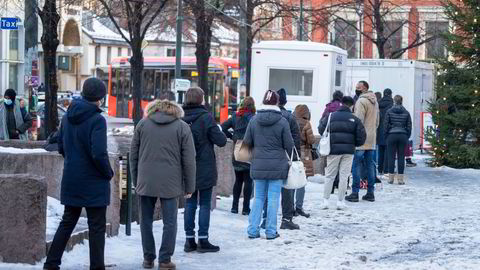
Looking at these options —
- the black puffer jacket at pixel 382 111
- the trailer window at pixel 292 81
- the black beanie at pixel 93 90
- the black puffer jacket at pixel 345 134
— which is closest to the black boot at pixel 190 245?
the black beanie at pixel 93 90

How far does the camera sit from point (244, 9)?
33.5 m

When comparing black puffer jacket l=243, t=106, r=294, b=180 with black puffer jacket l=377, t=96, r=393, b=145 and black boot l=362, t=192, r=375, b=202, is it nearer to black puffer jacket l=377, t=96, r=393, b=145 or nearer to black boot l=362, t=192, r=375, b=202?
black boot l=362, t=192, r=375, b=202

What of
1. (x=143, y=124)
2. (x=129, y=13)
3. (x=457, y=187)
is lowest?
(x=457, y=187)

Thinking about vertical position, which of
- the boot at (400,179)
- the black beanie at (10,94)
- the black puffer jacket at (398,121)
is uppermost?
the black beanie at (10,94)

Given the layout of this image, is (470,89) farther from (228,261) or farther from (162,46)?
(162,46)

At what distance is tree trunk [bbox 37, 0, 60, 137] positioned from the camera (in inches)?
822

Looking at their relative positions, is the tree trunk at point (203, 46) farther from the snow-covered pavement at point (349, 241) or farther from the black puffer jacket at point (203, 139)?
the black puffer jacket at point (203, 139)

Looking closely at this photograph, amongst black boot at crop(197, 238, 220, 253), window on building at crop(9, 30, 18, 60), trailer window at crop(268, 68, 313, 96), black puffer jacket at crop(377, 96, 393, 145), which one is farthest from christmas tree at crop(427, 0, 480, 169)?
window on building at crop(9, 30, 18, 60)

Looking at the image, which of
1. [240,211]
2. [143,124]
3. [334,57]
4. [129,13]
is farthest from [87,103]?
[129,13]

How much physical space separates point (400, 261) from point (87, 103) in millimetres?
3983

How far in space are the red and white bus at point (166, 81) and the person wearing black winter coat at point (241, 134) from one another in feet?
98.7

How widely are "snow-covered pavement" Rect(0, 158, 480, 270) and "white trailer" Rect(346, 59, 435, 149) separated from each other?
10.4 meters

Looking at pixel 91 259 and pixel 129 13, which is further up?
pixel 129 13

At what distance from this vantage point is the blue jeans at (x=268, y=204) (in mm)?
12875
